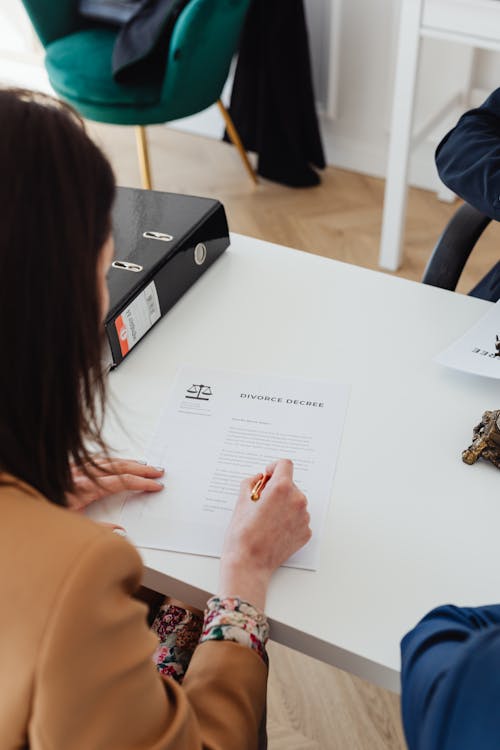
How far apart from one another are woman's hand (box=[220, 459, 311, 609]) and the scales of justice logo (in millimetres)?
192

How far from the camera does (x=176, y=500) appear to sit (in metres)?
0.98

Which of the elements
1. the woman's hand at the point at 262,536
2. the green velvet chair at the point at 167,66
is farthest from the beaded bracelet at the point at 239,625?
the green velvet chair at the point at 167,66

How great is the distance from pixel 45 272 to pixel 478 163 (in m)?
1.05

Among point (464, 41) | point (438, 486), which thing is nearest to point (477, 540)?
point (438, 486)

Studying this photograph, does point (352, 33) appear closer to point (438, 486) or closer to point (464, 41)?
point (464, 41)

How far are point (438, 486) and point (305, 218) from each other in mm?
2084

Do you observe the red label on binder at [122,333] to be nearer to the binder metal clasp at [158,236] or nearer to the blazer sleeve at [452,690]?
the binder metal clasp at [158,236]

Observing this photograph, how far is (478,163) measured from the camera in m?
1.48

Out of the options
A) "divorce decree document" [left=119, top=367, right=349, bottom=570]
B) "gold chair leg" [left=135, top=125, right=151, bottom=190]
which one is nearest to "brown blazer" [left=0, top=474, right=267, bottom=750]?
"divorce decree document" [left=119, top=367, right=349, bottom=570]

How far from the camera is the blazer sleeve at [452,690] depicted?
23.8 inches

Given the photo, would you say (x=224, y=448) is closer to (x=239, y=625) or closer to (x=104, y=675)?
(x=239, y=625)

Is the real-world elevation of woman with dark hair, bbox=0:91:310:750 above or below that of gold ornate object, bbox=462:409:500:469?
above

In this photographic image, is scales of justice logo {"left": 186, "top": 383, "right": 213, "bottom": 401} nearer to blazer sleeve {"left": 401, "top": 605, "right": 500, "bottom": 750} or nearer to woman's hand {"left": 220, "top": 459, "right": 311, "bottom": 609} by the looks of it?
woman's hand {"left": 220, "top": 459, "right": 311, "bottom": 609}

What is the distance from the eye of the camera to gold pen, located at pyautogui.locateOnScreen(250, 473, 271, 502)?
0.95 metres
